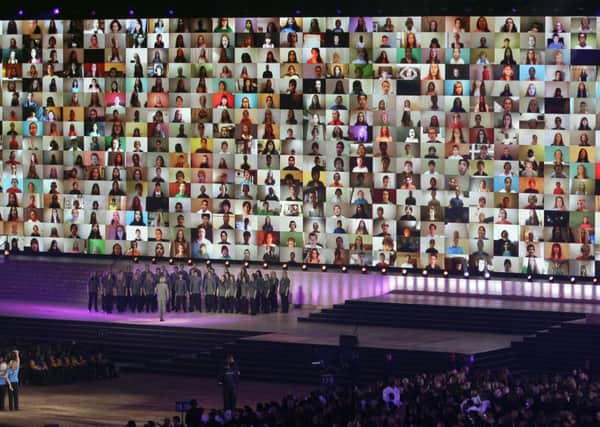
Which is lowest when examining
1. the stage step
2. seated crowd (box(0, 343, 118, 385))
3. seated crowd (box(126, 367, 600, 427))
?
seated crowd (box(126, 367, 600, 427))

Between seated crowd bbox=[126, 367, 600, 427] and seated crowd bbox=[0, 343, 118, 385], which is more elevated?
seated crowd bbox=[0, 343, 118, 385]

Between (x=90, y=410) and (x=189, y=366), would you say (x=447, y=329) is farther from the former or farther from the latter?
(x=90, y=410)

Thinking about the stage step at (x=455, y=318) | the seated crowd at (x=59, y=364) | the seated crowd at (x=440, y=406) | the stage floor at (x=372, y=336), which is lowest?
the seated crowd at (x=440, y=406)

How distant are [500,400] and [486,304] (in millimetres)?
14108

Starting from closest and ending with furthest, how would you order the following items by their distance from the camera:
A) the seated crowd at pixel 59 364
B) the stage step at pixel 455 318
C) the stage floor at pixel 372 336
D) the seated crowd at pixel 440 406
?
the seated crowd at pixel 440 406, the seated crowd at pixel 59 364, the stage floor at pixel 372 336, the stage step at pixel 455 318

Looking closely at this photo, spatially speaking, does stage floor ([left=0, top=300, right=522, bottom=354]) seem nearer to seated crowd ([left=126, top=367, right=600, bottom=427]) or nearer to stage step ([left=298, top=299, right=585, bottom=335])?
stage step ([left=298, top=299, right=585, bottom=335])

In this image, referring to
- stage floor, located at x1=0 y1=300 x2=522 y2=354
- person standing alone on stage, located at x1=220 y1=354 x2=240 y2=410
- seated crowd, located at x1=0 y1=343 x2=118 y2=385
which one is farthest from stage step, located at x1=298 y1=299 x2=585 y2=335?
person standing alone on stage, located at x1=220 y1=354 x2=240 y2=410

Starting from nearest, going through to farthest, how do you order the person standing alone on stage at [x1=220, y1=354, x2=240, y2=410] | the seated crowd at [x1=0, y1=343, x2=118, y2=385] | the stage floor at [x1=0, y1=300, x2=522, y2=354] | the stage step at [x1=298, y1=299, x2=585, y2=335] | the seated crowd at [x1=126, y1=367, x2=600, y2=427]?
the seated crowd at [x1=126, y1=367, x2=600, y2=427] → the person standing alone on stage at [x1=220, y1=354, x2=240, y2=410] → the seated crowd at [x1=0, y1=343, x2=118, y2=385] → the stage floor at [x1=0, y1=300, x2=522, y2=354] → the stage step at [x1=298, y1=299, x2=585, y2=335]

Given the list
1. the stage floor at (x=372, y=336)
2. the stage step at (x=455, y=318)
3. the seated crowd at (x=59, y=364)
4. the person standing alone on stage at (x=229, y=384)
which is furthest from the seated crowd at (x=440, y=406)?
the stage step at (x=455, y=318)

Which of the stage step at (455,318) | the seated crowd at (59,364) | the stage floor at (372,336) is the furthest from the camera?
the stage step at (455,318)

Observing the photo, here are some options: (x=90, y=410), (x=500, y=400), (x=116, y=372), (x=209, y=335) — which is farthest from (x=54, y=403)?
(x=500, y=400)

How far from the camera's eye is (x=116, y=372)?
4562 centimetres

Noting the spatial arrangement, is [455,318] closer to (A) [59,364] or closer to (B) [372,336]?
(B) [372,336]

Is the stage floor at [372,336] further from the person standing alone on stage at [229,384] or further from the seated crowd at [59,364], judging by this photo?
the person standing alone on stage at [229,384]
